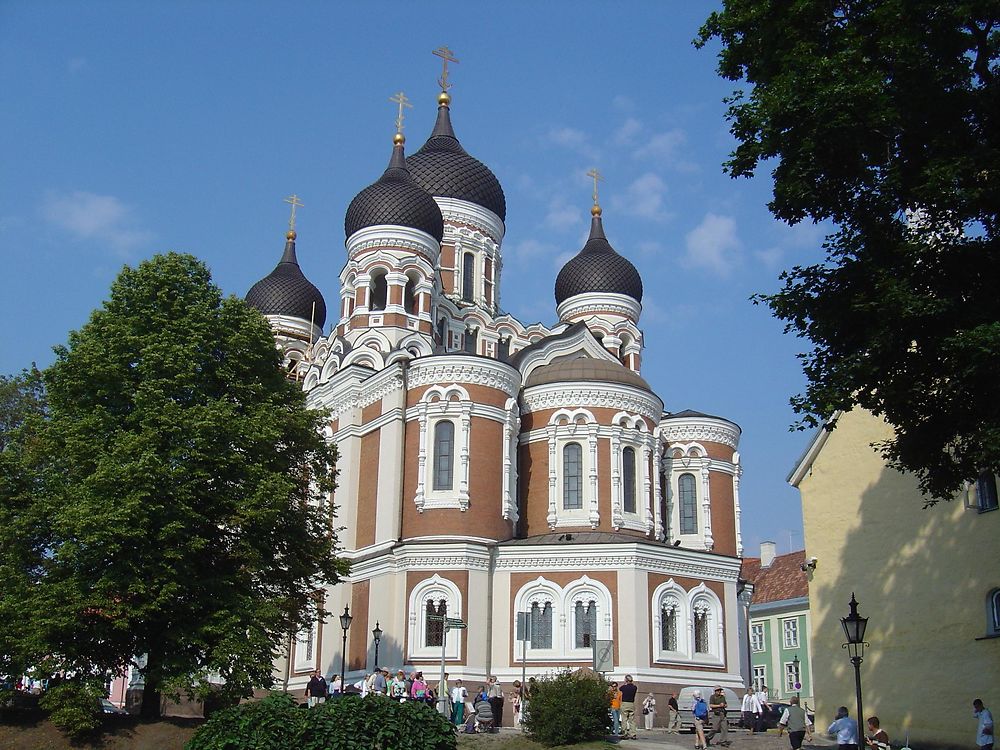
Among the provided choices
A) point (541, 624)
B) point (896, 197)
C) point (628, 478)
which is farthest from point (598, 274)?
point (896, 197)

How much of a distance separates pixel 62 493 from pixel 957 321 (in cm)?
1628

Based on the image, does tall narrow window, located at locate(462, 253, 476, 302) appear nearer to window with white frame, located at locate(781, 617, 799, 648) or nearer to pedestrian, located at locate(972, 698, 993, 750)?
window with white frame, located at locate(781, 617, 799, 648)

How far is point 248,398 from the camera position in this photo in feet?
76.3

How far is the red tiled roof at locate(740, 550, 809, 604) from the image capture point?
50188mm

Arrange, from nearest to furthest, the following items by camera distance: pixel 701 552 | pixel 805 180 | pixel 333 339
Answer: pixel 805 180 → pixel 701 552 → pixel 333 339

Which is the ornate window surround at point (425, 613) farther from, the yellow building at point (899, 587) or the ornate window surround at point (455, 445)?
the yellow building at point (899, 587)

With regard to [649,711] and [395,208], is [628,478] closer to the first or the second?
[649,711]

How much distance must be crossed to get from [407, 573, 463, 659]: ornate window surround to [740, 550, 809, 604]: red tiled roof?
21858 mm

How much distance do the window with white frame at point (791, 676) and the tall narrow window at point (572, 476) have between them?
19.5 meters

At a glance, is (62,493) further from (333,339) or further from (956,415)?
(333,339)

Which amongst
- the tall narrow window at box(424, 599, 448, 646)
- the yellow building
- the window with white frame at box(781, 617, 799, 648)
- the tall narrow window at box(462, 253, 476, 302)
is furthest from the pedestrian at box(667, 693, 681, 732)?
the tall narrow window at box(462, 253, 476, 302)

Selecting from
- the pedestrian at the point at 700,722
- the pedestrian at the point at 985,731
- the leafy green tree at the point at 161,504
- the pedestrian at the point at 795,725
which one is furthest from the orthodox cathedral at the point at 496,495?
the pedestrian at the point at 985,731

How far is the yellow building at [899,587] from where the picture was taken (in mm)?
19938

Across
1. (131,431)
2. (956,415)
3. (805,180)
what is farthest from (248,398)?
(956,415)
